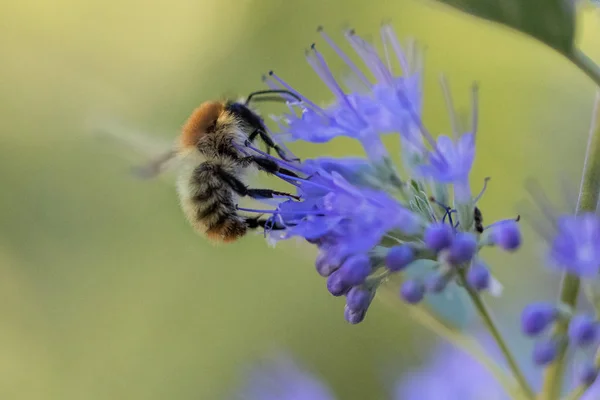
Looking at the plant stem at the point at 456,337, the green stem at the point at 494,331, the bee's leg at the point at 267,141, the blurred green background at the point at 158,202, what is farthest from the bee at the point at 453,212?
the blurred green background at the point at 158,202

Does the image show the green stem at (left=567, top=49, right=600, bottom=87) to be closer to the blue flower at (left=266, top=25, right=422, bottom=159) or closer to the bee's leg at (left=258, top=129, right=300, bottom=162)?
the blue flower at (left=266, top=25, right=422, bottom=159)

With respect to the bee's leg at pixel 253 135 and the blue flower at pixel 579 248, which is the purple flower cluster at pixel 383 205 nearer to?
the blue flower at pixel 579 248

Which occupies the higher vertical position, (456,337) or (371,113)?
(371,113)

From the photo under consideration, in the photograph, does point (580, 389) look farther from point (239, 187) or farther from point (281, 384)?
point (281, 384)

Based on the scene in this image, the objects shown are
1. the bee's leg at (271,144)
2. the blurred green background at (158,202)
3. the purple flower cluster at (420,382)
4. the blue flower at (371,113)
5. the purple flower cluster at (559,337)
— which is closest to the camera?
the purple flower cluster at (559,337)

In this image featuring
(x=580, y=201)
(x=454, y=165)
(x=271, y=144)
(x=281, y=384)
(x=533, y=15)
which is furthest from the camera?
(x=281, y=384)

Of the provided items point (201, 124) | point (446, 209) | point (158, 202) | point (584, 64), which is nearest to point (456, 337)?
point (446, 209)

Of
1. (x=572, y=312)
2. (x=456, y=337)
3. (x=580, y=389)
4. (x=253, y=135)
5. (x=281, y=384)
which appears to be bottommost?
(x=580, y=389)

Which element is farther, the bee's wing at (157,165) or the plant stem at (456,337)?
the bee's wing at (157,165)
